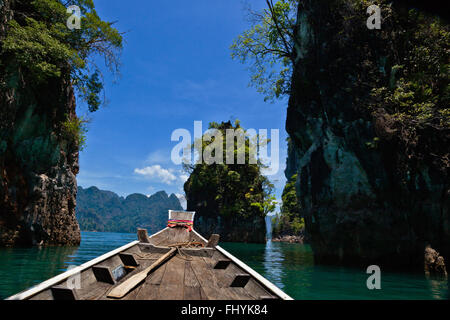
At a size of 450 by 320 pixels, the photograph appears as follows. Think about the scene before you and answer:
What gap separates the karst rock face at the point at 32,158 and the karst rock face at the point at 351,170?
634 inches

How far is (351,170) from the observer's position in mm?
13062

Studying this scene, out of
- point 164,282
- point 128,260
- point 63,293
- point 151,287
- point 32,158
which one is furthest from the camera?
point 32,158

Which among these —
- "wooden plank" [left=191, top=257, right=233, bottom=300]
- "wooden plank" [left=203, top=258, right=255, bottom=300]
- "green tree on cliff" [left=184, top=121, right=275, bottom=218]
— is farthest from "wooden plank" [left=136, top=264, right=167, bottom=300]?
"green tree on cliff" [left=184, top=121, right=275, bottom=218]

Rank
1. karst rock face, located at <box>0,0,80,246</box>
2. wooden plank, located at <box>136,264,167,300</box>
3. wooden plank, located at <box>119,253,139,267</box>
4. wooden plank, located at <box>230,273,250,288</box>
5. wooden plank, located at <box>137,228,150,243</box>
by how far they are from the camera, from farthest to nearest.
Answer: karst rock face, located at <box>0,0,80,246</box>
wooden plank, located at <box>137,228,150,243</box>
wooden plank, located at <box>119,253,139,267</box>
wooden plank, located at <box>230,273,250,288</box>
wooden plank, located at <box>136,264,167,300</box>

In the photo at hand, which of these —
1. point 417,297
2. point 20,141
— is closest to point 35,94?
point 20,141

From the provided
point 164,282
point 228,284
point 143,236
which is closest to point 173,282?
point 164,282

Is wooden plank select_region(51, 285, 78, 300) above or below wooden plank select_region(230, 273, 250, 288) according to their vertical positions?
above

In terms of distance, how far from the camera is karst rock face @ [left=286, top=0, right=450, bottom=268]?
36.5 ft

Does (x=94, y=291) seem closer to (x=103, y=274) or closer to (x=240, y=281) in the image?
(x=103, y=274)

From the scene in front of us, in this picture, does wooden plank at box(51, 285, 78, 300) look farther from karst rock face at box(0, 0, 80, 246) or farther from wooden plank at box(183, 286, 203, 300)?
karst rock face at box(0, 0, 80, 246)

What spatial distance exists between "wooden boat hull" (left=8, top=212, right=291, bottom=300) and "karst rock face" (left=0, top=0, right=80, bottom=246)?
39.5 feet

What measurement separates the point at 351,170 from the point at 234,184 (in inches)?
1228

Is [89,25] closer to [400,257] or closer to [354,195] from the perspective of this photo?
[354,195]
